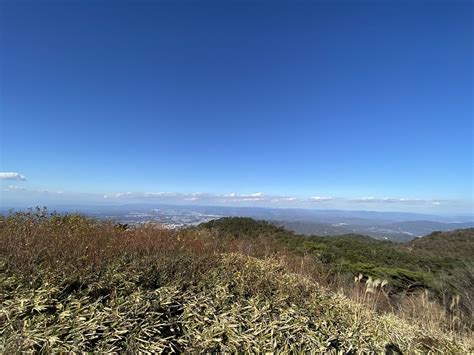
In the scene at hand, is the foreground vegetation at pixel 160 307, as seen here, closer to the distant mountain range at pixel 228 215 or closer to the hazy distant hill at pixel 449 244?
the distant mountain range at pixel 228 215

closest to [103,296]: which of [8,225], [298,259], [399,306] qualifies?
[8,225]

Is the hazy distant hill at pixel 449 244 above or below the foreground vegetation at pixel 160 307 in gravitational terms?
below

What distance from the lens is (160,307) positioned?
2750 mm

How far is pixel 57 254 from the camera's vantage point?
11.1ft

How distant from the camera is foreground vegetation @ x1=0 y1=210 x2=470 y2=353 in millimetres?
2340

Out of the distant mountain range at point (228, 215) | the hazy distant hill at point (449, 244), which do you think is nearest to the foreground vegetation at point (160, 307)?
the distant mountain range at point (228, 215)

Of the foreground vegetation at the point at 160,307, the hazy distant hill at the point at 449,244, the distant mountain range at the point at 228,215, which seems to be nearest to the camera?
the foreground vegetation at the point at 160,307

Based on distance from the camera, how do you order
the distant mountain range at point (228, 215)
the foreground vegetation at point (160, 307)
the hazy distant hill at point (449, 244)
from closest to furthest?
the foreground vegetation at point (160, 307), the distant mountain range at point (228, 215), the hazy distant hill at point (449, 244)

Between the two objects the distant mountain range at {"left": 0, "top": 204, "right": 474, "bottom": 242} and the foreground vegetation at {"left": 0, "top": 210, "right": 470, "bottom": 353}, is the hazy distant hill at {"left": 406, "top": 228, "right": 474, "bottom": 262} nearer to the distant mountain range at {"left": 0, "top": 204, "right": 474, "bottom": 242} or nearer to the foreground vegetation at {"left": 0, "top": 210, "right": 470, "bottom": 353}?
the distant mountain range at {"left": 0, "top": 204, "right": 474, "bottom": 242}

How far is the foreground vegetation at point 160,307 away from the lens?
234 cm

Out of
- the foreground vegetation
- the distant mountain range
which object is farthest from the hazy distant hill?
the foreground vegetation

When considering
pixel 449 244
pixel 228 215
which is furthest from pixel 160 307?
pixel 449 244

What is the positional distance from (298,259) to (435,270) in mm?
5869

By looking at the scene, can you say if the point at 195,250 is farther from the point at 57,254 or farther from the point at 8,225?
the point at 8,225
